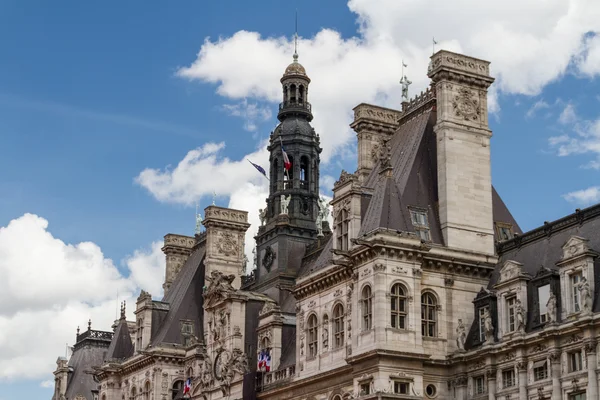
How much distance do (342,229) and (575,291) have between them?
56.5 feet

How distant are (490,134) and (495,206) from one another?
16.5 feet

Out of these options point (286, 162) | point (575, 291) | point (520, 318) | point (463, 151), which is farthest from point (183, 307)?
point (575, 291)

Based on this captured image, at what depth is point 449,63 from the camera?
66.1m

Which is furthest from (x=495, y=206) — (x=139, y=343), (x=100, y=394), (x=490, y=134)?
(x=100, y=394)

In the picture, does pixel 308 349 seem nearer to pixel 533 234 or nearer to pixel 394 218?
pixel 394 218

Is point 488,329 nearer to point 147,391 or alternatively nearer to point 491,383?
point 491,383

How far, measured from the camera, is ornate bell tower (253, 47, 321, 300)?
8669 cm

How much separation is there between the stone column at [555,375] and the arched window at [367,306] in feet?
35.7

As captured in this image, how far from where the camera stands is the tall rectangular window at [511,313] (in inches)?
2232

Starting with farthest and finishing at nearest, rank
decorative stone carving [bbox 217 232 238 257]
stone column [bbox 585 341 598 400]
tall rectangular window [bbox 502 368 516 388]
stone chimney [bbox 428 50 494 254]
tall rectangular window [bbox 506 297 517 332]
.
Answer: decorative stone carving [bbox 217 232 238 257] → stone chimney [bbox 428 50 494 254] → tall rectangular window [bbox 506 297 517 332] → tall rectangular window [bbox 502 368 516 388] → stone column [bbox 585 341 598 400]

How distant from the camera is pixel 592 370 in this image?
5053 centimetres

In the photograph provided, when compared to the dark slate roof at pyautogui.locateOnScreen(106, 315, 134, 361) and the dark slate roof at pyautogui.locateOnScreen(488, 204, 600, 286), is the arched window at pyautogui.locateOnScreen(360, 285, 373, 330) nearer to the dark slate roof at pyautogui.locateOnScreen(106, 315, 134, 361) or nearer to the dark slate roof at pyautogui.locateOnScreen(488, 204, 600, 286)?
the dark slate roof at pyautogui.locateOnScreen(488, 204, 600, 286)

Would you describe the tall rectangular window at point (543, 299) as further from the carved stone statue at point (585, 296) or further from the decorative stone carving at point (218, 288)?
the decorative stone carving at point (218, 288)

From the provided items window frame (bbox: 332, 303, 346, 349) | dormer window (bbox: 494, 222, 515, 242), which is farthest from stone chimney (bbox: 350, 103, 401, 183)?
window frame (bbox: 332, 303, 346, 349)
